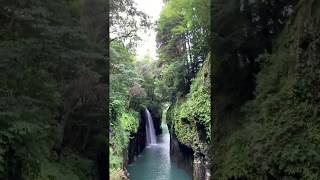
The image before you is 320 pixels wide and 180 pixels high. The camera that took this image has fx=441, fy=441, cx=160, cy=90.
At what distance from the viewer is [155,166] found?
2203cm

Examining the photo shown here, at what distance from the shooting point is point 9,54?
5809 mm

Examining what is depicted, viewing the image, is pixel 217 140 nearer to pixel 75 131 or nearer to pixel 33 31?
pixel 75 131

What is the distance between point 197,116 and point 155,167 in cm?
762

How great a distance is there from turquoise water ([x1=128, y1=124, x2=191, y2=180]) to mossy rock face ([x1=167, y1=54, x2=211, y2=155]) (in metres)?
2.60

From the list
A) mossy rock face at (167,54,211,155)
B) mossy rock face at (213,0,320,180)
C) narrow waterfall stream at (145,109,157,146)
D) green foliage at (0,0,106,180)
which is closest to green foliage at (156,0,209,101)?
mossy rock face at (167,54,211,155)

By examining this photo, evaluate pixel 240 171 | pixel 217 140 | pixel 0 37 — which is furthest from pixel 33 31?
pixel 217 140

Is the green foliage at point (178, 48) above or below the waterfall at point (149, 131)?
above

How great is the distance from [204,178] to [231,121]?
4157 millimetres

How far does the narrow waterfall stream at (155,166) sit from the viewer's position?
63.2 feet

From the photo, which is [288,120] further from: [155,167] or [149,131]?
[149,131]

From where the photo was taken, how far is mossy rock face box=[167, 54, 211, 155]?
47.1ft

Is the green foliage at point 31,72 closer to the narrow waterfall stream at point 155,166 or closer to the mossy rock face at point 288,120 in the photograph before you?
the mossy rock face at point 288,120

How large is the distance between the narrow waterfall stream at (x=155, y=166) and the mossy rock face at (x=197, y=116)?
2641mm

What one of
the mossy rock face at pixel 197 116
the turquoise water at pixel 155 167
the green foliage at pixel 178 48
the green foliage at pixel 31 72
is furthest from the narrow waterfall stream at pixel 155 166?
the green foliage at pixel 31 72
